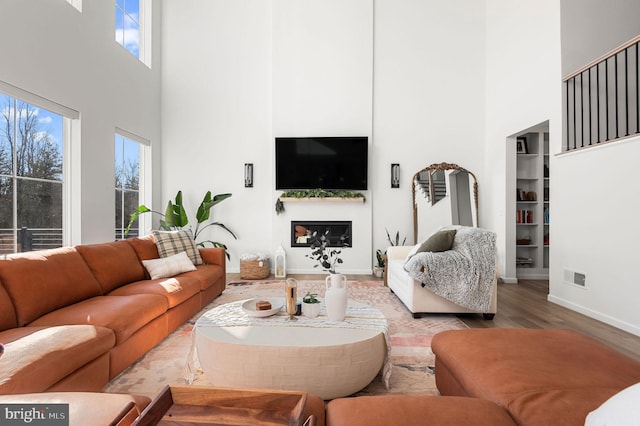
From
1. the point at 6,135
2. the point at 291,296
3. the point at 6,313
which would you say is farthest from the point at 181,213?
the point at 291,296

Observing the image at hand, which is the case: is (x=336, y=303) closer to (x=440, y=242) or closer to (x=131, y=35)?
(x=440, y=242)

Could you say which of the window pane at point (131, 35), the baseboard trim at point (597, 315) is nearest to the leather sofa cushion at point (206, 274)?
the window pane at point (131, 35)

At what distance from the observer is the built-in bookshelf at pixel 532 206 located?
17.0 ft

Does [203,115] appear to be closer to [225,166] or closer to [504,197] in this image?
[225,166]

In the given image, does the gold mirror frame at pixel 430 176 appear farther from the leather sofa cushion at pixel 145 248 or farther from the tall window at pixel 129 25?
the tall window at pixel 129 25

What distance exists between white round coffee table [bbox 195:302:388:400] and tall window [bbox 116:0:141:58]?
472 centimetres

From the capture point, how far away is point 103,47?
4.07 metres

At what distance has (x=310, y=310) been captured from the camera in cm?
215

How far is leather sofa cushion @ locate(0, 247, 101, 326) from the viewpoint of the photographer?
1944 mm

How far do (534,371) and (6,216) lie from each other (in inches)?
163

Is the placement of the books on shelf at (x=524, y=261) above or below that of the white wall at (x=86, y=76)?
below

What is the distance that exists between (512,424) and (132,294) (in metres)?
2.63

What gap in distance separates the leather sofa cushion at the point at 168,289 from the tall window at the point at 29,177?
133cm

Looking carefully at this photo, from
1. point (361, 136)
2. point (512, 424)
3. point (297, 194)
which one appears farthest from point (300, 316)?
point (361, 136)
